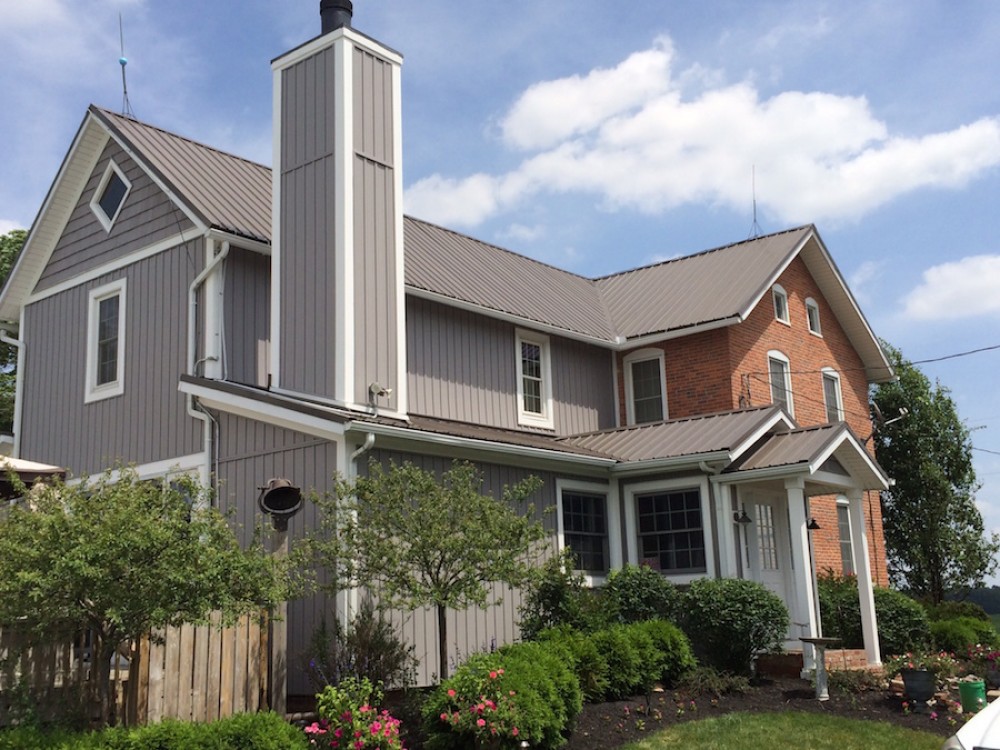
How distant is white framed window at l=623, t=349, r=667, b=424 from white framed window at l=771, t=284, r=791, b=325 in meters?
2.95

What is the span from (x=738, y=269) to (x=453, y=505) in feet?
39.0

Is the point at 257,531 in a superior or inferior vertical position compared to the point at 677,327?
inferior

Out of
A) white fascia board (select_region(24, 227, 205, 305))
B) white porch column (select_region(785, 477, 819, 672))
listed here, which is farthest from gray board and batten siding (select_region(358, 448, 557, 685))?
white fascia board (select_region(24, 227, 205, 305))

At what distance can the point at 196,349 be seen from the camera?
14656mm

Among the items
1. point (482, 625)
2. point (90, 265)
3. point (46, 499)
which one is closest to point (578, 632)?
point (482, 625)

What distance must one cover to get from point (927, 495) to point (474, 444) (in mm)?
20933

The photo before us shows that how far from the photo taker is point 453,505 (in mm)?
11000

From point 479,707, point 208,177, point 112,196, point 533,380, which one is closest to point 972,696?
point 479,707

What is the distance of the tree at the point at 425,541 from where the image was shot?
10695mm

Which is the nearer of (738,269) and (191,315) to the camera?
(191,315)

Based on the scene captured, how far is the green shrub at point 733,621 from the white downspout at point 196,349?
652 centimetres

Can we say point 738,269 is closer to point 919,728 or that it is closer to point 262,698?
point 919,728

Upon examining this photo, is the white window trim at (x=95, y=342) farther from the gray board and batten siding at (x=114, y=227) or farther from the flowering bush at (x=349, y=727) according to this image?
the flowering bush at (x=349, y=727)

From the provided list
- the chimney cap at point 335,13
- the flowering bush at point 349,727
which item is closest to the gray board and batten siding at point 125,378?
→ the chimney cap at point 335,13
